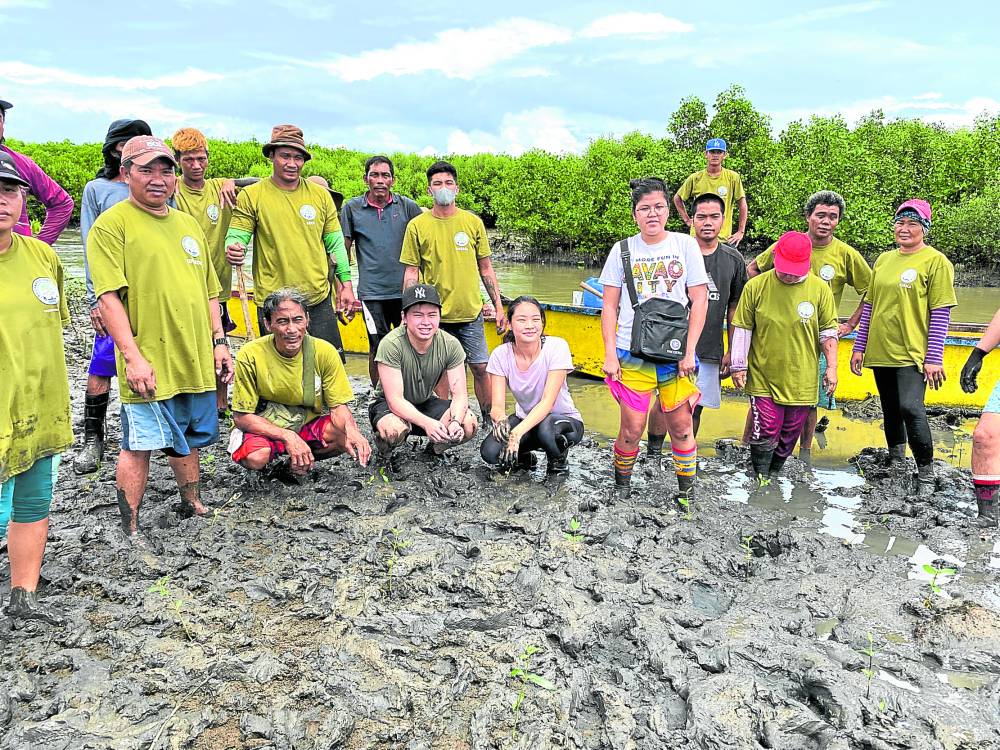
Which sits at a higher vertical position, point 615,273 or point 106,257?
point 106,257

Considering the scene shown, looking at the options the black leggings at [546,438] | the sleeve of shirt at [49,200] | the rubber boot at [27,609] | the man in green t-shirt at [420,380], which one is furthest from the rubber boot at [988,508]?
the sleeve of shirt at [49,200]

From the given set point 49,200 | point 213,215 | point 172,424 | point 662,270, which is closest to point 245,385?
point 172,424

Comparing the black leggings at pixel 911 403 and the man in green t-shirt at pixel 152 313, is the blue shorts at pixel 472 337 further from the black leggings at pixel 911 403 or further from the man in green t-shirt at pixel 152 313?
the black leggings at pixel 911 403

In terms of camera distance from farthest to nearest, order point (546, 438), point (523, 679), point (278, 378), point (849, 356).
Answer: point (849, 356), point (546, 438), point (278, 378), point (523, 679)

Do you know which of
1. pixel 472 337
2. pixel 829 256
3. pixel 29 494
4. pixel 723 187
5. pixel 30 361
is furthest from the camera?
pixel 723 187

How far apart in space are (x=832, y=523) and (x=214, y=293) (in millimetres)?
4182

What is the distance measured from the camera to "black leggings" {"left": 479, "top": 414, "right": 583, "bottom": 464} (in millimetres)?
4945

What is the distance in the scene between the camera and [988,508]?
4.32 m

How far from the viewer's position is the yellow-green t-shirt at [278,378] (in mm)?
4469

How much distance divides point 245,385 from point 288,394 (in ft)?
0.90

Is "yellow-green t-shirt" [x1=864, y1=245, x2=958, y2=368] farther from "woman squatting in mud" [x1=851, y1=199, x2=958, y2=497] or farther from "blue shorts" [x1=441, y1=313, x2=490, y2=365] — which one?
"blue shorts" [x1=441, y1=313, x2=490, y2=365]

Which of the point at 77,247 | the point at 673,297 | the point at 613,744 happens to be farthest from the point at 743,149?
the point at 77,247

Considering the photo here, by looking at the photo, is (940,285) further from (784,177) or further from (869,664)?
(784,177)

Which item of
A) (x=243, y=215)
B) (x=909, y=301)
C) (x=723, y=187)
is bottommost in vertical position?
(x=909, y=301)
